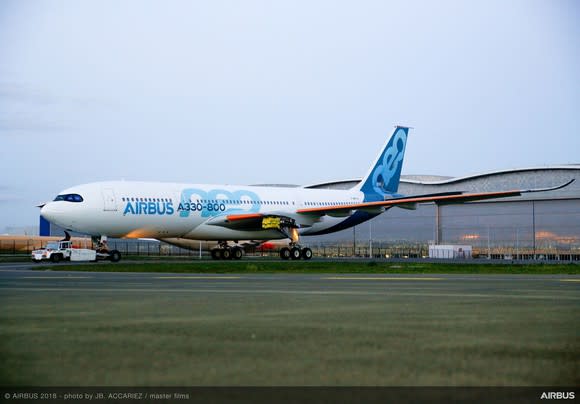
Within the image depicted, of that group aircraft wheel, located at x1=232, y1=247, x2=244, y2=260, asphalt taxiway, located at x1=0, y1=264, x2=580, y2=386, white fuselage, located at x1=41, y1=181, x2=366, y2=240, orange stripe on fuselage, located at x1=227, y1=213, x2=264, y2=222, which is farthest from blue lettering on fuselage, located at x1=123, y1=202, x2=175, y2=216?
asphalt taxiway, located at x1=0, y1=264, x2=580, y2=386

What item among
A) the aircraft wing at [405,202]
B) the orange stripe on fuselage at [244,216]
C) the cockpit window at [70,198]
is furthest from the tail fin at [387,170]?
the cockpit window at [70,198]

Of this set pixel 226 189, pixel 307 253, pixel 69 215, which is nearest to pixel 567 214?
pixel 307 253

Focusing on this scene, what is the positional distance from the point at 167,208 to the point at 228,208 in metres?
4.54

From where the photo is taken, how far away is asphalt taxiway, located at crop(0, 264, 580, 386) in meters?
5.68

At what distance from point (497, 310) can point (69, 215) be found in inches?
1274

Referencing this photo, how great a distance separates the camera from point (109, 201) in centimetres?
4056

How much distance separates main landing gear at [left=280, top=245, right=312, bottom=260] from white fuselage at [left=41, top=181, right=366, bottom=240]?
108 cm

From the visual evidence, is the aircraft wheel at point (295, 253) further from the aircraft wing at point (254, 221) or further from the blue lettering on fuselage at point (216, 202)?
the blue lettering on fuselage at point (216, 202)

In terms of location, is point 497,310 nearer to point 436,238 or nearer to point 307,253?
point 307,253

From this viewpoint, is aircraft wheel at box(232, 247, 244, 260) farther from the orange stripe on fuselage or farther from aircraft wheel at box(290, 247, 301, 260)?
the orange stripe on fuselage

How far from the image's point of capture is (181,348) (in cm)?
699

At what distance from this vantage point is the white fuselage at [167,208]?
40281 mm

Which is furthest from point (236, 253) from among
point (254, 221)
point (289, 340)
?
point (289, 340)

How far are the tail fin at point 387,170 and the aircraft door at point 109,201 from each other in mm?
19597
